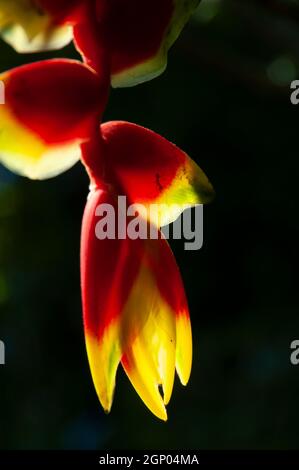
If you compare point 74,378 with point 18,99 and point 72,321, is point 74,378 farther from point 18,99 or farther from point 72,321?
point 18,99

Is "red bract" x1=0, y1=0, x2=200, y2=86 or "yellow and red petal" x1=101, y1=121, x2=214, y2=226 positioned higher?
"red bract" x1=0, y1=0, x2=200, y2=86

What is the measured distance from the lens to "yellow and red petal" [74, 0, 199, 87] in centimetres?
43

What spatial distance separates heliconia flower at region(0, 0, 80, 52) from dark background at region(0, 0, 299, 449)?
1.16 m

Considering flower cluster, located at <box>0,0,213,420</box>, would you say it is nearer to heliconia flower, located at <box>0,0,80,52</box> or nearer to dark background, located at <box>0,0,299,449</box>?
heliconia flower, located at <box>0,0,80,52</box>

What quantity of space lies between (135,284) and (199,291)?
1276mm

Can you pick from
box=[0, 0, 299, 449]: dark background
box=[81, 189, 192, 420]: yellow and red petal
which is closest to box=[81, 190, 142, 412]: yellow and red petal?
box=[81, 189, 192, 420]: yellow and red petal

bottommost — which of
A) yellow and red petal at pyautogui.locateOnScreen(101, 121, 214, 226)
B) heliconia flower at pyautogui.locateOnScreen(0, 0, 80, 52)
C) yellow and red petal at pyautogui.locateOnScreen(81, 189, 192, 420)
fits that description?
yellow and red petal at pyautogui.locateOnScreen(81, 189, 192, 420)

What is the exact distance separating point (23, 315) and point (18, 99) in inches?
50.3

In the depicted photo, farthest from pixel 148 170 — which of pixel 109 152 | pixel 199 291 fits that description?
pixel 199 291

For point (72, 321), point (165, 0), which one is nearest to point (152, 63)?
point (165, 0)

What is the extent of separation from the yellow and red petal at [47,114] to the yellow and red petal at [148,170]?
1 centimetres

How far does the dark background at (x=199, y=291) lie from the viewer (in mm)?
1607

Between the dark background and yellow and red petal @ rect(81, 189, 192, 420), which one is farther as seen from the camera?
the dark background

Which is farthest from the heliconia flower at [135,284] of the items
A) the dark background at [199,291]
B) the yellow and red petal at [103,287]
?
the dark background at [199,291]
